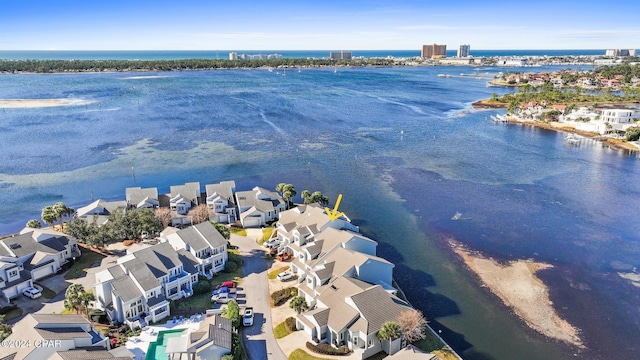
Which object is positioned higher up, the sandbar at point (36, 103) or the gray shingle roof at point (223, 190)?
the sandbar at point (36, 103)

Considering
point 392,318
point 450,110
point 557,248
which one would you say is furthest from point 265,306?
point 450,110

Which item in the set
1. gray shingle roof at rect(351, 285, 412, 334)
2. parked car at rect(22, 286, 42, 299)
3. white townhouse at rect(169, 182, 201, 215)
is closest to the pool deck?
parked car at rect(22, 286, 42, 299)

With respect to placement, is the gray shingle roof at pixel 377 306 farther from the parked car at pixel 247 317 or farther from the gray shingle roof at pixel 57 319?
the gray shingle roof at pixel 57 319

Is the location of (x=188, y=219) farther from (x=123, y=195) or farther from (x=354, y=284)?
(x=354, y=284)

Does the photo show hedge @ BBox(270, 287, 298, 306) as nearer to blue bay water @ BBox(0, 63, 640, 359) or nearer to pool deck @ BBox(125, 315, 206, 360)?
pool deck @ BBox(125, 315, 206, 360)

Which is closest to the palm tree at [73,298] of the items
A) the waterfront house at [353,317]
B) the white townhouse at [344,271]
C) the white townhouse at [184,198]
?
the waterfront house at [353,317]
